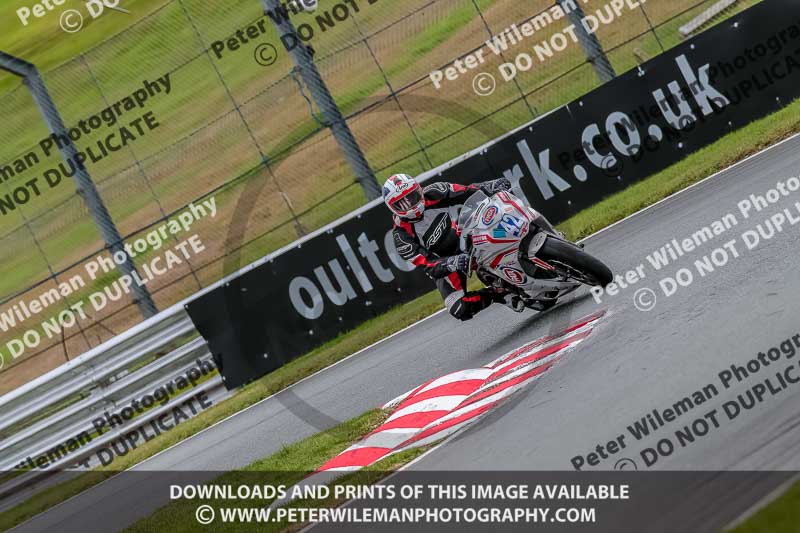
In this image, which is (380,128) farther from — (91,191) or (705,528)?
(705,528)

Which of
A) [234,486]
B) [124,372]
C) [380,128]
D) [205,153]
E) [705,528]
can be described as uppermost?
[205,153]

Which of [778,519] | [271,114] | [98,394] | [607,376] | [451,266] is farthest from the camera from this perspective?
[271,114]

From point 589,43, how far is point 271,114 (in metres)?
5.09

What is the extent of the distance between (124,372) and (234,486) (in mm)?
4905

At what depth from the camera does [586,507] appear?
17.2 ft

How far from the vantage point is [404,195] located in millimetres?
9359

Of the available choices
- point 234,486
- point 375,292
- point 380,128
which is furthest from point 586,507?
point 380,128

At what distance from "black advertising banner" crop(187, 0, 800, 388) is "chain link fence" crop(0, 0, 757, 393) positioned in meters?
1.05

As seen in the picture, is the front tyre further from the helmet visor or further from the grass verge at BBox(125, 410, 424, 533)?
the grass verge at BBox(125, 410, 424, 533)

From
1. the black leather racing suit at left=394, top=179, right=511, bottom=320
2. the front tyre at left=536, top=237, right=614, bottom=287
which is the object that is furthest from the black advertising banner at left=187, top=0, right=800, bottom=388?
the front tyre at left=536, top=237, right=614, bottom=287

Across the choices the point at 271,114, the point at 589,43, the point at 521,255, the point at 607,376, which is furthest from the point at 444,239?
the point at 271,114

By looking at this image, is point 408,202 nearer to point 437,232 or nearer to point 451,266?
point 437,232

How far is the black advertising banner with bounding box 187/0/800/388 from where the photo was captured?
13.8 meters

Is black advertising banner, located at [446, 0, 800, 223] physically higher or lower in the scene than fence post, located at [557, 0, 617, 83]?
lower
